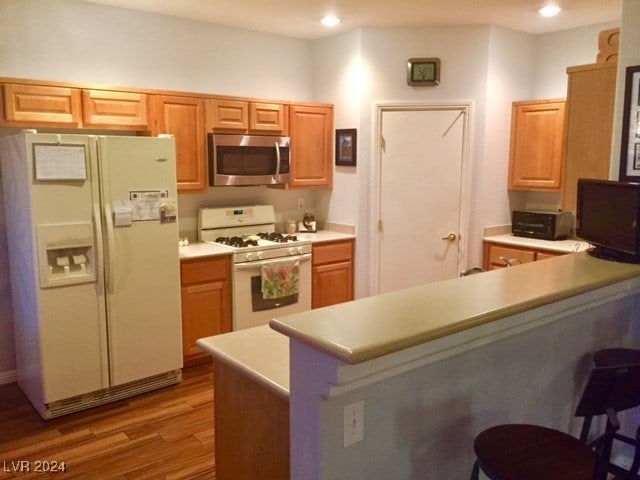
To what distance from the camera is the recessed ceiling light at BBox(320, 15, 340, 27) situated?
4220mm

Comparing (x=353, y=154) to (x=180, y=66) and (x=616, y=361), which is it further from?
(x=616, y=361)

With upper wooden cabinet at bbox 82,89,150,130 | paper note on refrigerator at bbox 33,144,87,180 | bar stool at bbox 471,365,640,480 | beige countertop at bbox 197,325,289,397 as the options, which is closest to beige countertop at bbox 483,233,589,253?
bar stool at bbox 471,365,640,480

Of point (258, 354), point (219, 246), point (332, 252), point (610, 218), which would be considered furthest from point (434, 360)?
point (332, 252)

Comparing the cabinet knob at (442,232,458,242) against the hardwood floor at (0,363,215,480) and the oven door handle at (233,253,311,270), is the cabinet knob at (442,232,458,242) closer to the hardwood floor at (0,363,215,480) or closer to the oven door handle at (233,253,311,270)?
the oven door handle at (233,253,311,270)

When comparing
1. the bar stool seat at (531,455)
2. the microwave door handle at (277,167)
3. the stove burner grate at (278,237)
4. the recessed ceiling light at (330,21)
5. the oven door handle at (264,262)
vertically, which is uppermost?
the recessed ceiling light at (330,21)

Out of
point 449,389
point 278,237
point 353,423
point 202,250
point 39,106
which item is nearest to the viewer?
point 353,423

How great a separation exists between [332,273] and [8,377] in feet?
8.52

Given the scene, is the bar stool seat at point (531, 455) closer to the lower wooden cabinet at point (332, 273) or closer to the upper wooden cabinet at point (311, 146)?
the lower wooden cabinet at point (332, 273)

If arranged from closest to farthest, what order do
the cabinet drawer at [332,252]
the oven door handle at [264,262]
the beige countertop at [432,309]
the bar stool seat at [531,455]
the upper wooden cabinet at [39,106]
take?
the beige countertop at [432,309] < the bar stool seat at [531,455] < the upper wooden cabinet at [39,106] < the oven door handle at [264,262] < the cabinet drawer at [332,252]

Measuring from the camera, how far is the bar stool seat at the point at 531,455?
161 cm

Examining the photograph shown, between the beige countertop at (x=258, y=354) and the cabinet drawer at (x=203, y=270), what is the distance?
1.72 m

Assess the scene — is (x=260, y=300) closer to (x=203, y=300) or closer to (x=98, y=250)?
(x=203, y=300)

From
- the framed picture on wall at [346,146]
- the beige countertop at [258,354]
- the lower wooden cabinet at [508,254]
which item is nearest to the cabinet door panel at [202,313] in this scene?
the framed picture on wall at [346,146]

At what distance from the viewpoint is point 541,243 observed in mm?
4391
